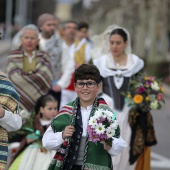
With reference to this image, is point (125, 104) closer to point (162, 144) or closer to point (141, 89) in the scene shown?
point (141, 89)

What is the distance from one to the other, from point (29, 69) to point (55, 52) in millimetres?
1633

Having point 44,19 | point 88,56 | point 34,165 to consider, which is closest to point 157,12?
point 88,56

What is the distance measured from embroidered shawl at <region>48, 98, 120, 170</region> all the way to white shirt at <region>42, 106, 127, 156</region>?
2.1 inches

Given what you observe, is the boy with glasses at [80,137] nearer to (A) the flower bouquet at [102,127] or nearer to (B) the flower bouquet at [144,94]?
(A) the flower bouquet at [102,127]

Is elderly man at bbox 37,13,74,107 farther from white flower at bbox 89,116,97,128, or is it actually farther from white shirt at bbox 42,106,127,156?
white flower at bbox 89,116,97,128

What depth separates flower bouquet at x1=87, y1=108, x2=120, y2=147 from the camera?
16.7 feet

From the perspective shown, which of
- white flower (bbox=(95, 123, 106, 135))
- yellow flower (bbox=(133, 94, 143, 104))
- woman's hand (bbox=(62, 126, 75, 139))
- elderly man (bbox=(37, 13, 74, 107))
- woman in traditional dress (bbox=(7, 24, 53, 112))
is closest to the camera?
white flower (bbox=(95, 123, 106, 135))

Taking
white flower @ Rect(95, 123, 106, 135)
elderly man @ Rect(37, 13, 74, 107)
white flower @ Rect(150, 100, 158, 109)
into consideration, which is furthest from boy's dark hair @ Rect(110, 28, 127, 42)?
white flower @ Rect(95, 123, 106, 135)

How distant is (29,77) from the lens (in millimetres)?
8266

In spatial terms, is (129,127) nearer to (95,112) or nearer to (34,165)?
(34,165)

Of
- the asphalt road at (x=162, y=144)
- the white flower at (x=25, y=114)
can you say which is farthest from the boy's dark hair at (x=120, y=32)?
the asphalt road at (x=162, y=144)

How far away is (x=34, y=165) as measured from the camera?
6.93 meters

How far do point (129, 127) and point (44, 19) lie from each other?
246 centimetres

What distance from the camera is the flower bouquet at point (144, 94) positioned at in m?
7.64
